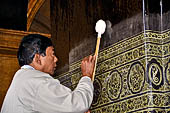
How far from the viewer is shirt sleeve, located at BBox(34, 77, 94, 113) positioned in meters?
2.63

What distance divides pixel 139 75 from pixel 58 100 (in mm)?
544

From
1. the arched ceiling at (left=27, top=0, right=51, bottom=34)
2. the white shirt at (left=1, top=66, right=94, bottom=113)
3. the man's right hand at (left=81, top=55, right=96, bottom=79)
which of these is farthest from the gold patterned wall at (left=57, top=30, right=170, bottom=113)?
the arched ceiling at (left=27, top=0, right=51, bottom=34)

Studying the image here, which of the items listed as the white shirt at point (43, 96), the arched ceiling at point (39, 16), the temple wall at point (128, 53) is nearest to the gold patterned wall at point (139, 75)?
the temple wall at point (128, 53)

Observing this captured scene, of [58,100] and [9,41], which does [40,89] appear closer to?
[58,100]

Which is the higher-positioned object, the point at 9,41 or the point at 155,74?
the point at 9,41

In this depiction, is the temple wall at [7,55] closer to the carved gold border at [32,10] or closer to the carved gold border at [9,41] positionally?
the carved gold border at [9,41]

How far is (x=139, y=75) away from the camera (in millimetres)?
2738

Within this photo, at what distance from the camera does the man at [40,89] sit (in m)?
2.64

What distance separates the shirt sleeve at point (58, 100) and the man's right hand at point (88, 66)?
24 cm

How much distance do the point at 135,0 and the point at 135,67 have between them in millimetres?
459

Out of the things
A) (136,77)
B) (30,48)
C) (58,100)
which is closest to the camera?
(58,100)

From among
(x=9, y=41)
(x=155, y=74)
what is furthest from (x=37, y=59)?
(x=9, y=41)

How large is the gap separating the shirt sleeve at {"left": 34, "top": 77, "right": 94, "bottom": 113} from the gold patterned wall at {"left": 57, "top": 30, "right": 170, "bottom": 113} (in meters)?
0.28

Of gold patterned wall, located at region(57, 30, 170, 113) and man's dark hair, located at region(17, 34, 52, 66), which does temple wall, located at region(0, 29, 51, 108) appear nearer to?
man's dark hair, located at region(17, 34, 52, 66)
